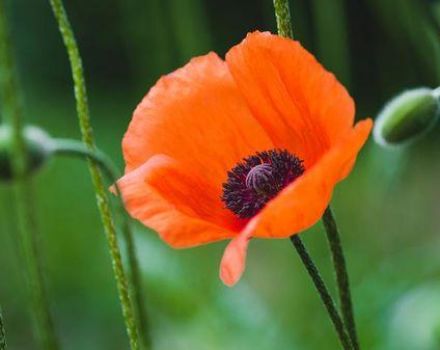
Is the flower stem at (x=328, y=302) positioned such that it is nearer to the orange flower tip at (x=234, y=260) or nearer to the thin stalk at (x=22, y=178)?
the orange flower tip at (x=234, y=260)

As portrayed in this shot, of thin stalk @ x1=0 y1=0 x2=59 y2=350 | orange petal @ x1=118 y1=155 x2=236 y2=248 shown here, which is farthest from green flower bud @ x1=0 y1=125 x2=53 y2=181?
orange petal @ x1=118 y1=155 x2=236 y2=248

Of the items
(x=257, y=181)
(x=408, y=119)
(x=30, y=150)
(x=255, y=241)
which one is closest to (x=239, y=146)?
(x=257, y=181)

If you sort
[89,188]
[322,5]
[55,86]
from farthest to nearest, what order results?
[55,86], [89,188], [322,5]

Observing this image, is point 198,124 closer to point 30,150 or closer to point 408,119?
point 408,119

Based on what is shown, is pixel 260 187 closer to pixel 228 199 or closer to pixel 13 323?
pixel 228 199

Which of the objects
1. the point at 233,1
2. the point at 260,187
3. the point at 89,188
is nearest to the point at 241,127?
the point at 260,187

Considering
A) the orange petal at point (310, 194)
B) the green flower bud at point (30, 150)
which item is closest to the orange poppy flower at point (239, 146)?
the orange petal at point (310, 194)
